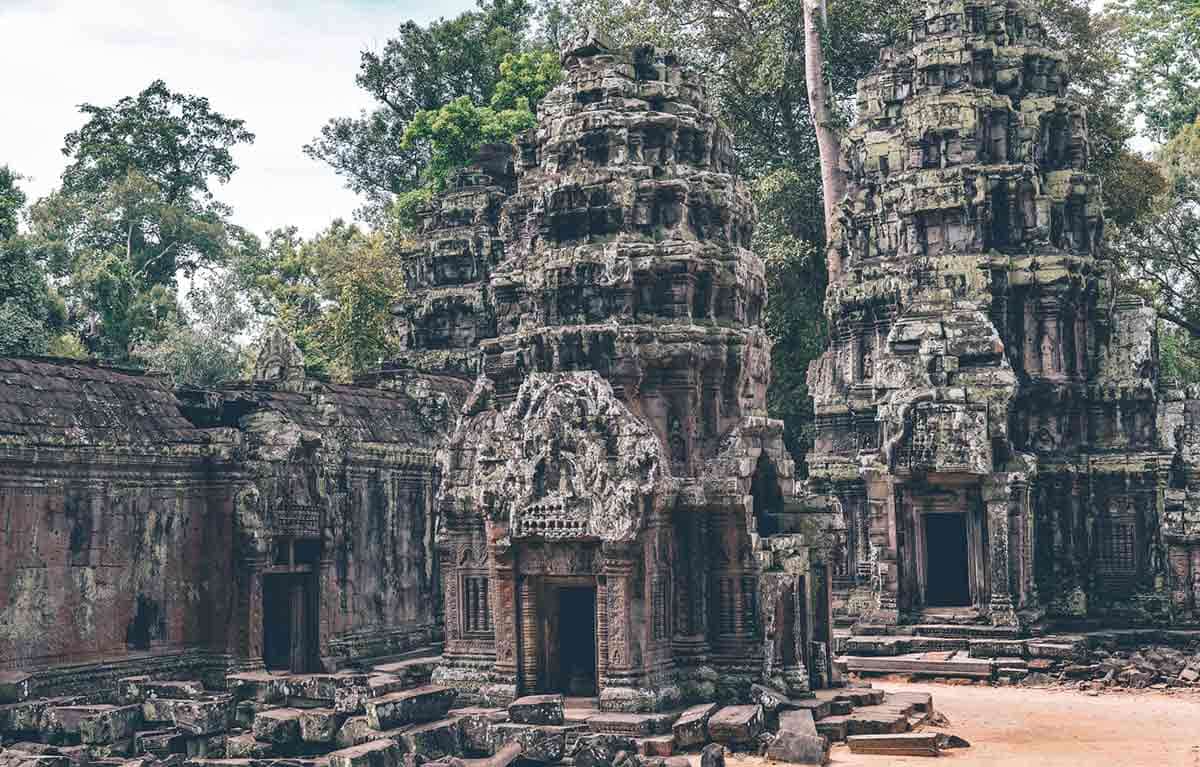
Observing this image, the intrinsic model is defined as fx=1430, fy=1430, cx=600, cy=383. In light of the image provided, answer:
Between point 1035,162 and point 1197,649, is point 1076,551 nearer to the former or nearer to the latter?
point 1197,649

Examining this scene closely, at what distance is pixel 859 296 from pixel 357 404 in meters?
10.7

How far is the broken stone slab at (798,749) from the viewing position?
15.6m

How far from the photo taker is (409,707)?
663 inches

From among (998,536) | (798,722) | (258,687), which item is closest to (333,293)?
(998,536)

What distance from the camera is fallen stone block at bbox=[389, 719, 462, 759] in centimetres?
1579

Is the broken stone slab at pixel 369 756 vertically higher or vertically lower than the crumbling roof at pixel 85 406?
lower

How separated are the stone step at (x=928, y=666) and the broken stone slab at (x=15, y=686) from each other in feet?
40.3

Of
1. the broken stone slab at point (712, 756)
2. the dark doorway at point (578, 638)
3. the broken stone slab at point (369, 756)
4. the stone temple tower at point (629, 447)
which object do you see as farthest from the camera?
the dark doorway at point (578, 638)

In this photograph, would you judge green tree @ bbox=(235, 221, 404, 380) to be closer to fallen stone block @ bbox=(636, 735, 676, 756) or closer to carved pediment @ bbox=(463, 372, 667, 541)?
carved pediment @ bbox=(463, 372, 667, 541)

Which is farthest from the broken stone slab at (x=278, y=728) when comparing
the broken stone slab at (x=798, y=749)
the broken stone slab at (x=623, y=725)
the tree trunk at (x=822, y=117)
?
the tree trunk at (x=822, y=117)

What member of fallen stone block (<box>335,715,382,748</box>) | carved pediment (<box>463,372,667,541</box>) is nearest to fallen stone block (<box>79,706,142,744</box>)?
fallen stone block (<box>335,715,382,748</box>)

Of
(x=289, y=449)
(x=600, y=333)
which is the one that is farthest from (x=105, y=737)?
(x=600, y=333)

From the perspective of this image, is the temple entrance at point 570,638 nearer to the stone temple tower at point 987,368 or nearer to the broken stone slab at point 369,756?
the broken stone slab at point 369,756

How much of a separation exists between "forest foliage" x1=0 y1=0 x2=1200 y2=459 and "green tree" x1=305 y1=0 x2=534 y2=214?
0.07 m
